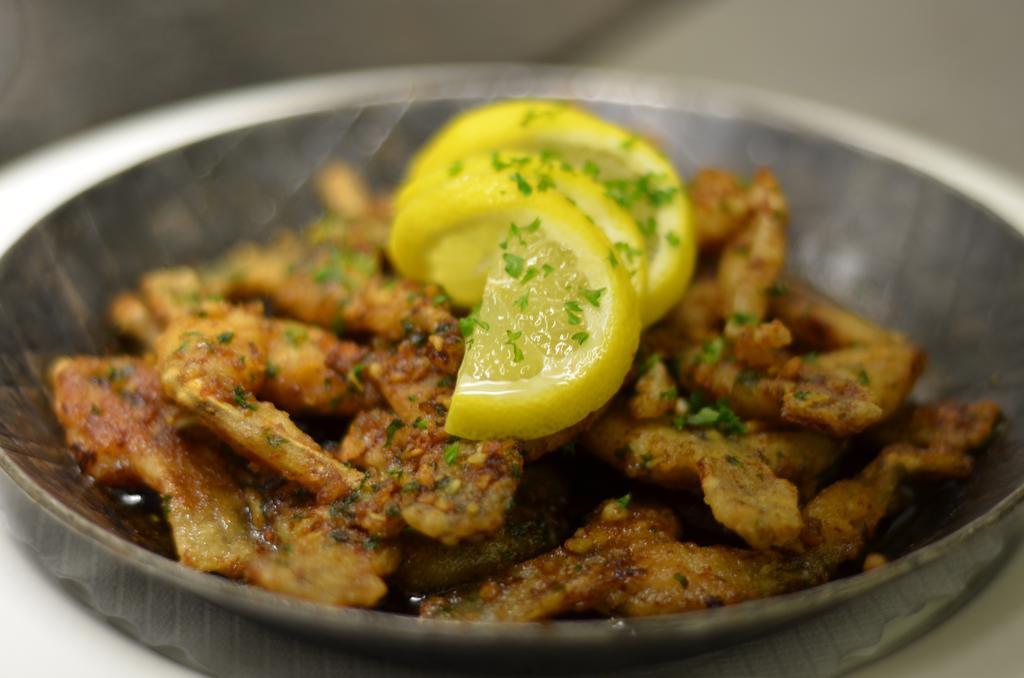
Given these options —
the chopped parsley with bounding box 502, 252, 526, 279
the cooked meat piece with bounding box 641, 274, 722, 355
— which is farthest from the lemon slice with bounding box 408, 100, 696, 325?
the chopped parsley with bounding box 502, 252, 526, 279

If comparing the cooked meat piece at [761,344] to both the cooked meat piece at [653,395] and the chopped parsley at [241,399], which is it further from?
the chopped parsley at [241,399]

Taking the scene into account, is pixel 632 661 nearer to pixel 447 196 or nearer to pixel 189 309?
pixel 447 196

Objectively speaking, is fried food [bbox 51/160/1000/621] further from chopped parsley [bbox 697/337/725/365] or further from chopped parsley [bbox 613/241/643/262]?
chopped parsley [bbox 613/241/643/262]

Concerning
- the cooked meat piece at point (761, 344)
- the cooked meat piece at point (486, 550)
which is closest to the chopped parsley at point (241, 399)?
the cooked meat piece at point (486, 550)

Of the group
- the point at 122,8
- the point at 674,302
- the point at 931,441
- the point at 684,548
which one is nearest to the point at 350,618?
the point at 684,548

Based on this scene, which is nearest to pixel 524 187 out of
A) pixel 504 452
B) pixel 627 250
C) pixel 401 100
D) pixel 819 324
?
pixel 627 250

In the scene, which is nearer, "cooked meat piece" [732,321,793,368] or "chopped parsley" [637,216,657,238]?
"cooked meat piece" [732,321,793,368]

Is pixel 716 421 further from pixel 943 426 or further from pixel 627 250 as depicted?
pixel 943 426
